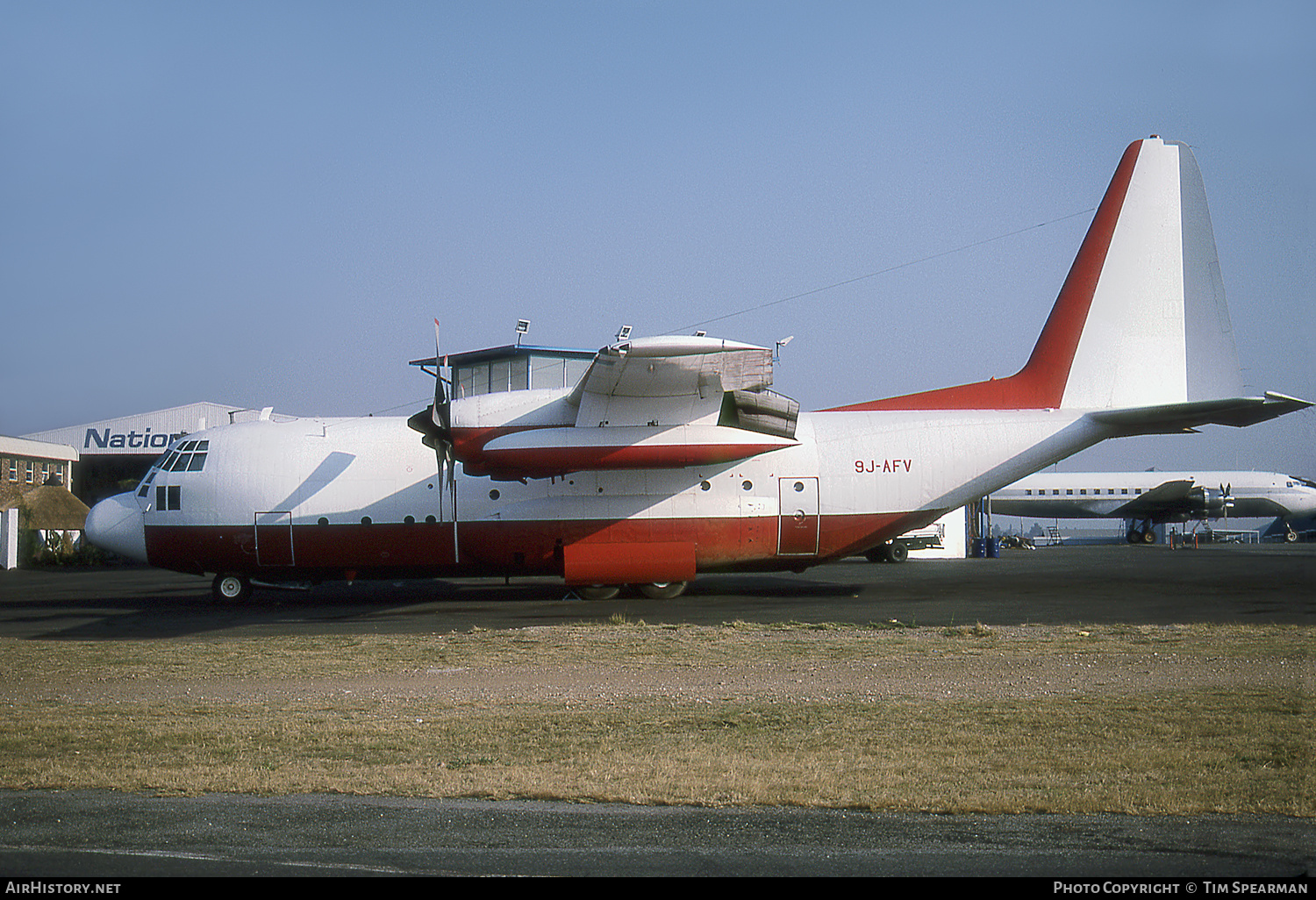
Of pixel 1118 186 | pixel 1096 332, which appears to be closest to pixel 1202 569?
pixel 1096 332

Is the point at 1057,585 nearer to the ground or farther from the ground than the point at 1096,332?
nearer to the ground

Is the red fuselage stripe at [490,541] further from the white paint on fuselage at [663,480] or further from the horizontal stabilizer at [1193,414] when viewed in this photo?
the horizontal stabilizer at [1193,414]

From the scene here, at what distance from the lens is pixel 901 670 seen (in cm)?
1080

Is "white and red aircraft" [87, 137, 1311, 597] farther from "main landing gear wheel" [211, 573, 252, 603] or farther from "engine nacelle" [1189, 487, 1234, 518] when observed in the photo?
"engine nacelle" [1189, 487, 1234, 518]

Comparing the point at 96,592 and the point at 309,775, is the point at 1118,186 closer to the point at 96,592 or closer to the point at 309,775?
the point at 309,775

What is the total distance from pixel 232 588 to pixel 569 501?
7.86 metres

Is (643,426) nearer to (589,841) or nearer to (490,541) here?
(490,541)

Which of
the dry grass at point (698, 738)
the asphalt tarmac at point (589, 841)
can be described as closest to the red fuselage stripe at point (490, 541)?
the dry grass at point (698, 738)

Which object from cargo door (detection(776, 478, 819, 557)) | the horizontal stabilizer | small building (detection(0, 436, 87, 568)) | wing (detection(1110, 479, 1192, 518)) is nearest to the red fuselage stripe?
cargo door (detection(776, 478, 819, 557))

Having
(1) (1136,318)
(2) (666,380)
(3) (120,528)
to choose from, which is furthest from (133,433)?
(1) (1136,318)

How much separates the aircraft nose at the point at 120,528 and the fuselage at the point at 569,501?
0.72m

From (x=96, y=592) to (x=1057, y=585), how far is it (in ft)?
80.1

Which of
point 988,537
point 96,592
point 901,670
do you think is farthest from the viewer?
point 988,537
